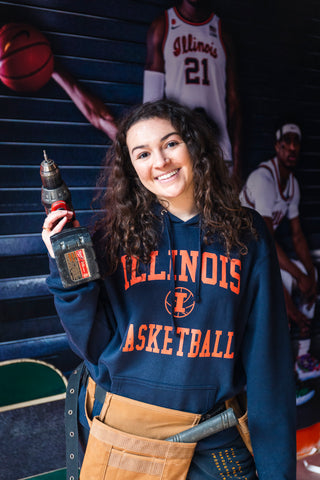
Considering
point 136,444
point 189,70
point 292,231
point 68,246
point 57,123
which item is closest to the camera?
point 68,246

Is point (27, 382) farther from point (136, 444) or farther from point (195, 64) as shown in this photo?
point (195, 64)

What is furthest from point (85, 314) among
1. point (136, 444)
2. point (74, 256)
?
point (136, 444)

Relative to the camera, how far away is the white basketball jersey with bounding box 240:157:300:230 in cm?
264

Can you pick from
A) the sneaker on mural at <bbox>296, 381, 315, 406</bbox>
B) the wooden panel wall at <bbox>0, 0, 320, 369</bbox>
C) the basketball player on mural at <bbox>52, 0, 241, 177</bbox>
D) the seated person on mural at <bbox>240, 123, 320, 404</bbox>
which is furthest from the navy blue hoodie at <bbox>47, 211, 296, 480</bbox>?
the sneaker on mural at <bbox>296, 381, 315, 406</bbox>

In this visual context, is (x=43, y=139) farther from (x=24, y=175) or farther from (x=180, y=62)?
(x=180, y=62)

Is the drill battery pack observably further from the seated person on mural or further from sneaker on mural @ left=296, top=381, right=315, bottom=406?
sneaker on mural @ left=296, top=381, right=315, bottom=406

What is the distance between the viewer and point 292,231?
2801 mm

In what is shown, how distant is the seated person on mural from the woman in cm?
138

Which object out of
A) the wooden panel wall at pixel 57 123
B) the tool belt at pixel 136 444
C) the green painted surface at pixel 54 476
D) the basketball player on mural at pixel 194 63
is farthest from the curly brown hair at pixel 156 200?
the green painted surface at pixel 54 476

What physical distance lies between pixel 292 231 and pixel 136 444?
6.69 feet

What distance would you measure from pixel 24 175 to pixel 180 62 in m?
1.15

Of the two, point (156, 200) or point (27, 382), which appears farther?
point (27, 382)

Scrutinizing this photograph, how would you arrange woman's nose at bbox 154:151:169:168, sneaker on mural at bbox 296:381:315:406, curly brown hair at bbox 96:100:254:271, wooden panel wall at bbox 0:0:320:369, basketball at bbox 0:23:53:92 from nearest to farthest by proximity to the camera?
1. woman's nose at bbox 154:151:169:168
2. curly brown hair at bbox 96:100:254:271
3. basketball at bbox 0:23:53:92
4. wooden panel wall at bbox 0:0:320:369
5. sneaker on mural at bbox 296:381:315:406

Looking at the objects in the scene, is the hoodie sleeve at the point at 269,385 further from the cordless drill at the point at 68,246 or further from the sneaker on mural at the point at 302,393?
the sneaker on mural at the point at 302,393
